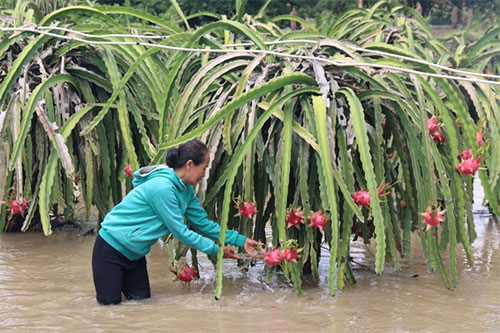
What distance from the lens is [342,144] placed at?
402 cm

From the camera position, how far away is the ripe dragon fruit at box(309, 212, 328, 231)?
390cm

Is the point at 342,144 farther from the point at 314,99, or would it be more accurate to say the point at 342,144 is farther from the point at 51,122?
the point at 51,122

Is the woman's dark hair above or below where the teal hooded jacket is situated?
above

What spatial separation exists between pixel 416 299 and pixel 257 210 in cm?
100

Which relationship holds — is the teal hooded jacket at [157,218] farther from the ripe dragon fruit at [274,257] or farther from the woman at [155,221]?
the ripe dragon fruit at [274,257]

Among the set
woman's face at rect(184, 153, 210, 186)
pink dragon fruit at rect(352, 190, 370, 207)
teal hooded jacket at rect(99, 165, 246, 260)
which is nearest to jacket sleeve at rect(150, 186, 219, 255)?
teal hooded jacket at rect(99, 165, 246, 260)

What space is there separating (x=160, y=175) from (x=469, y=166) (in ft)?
5.23

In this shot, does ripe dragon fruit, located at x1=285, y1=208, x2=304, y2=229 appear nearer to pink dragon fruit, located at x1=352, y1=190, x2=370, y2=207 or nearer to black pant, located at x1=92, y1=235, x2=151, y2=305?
pink dragon fruit, located at x1=352, y1=190, x2=370, y2=207

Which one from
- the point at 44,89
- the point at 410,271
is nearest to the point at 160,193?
the point at 44,89

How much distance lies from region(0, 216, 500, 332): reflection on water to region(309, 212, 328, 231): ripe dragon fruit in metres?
0.44

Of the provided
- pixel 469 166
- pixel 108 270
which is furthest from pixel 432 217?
pixel 108 270

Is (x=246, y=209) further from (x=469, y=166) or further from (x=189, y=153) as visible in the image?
(x=469, y=166)

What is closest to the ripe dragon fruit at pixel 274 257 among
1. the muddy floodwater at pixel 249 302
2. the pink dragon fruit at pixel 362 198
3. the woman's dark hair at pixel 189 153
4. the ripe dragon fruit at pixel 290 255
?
the ripe dragon fruit at pixel 290 255

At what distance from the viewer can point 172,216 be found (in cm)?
385
